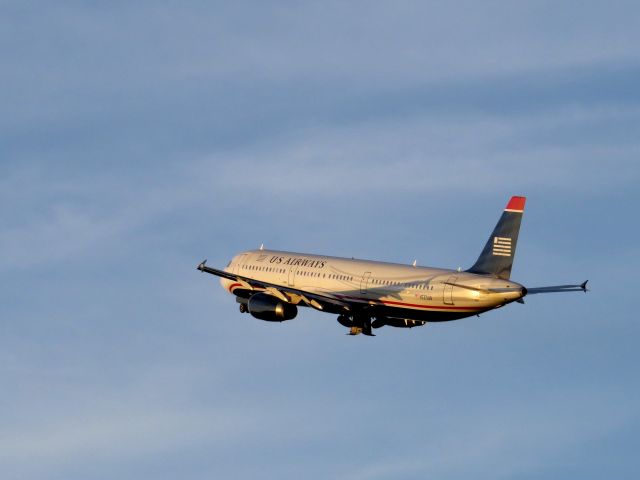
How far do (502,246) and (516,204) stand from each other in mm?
3458

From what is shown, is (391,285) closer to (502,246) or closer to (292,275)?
(502,246)

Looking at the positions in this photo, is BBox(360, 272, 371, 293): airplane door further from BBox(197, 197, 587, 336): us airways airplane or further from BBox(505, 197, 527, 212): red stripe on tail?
BBox(505, 197, 527, 212): red stripe on tail

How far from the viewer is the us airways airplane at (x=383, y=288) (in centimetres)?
13162

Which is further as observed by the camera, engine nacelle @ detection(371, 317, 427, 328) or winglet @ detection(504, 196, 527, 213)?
engine nacelle @ detection(371, 317, 427, 328)

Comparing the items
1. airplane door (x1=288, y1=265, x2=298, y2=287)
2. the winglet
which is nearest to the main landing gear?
airplane door (x1=288, y1=265, x2=298, y2=287)

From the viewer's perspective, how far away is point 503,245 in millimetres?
133625

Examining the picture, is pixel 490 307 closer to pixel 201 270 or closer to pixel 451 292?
pixel 451 292

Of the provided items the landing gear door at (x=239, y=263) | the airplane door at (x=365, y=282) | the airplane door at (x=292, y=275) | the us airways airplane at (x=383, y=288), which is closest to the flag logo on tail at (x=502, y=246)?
the us airways airplane at (x=383, y=288)

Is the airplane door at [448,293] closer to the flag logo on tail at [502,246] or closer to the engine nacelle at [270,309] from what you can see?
the flag logo on tail at [502,246]

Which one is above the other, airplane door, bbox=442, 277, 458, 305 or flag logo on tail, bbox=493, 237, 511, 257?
flag logo on tail, bbox=493, 237, 511, 257

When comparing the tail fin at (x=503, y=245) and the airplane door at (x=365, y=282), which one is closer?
the tail fin at (x=503, y=245)

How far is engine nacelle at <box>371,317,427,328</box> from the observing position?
13788cm

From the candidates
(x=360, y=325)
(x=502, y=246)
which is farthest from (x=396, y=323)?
(x=502, y=246)

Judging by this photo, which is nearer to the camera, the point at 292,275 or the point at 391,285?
the point at 391,285
